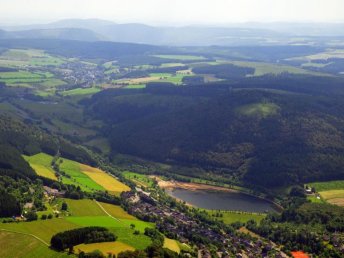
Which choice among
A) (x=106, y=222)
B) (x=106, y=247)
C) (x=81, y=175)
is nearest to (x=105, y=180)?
(x=81, y=175)

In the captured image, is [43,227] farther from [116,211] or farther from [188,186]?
[188,186]

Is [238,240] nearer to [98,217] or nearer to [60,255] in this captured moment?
[98,217]

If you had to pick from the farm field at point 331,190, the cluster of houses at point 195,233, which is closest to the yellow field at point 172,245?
the cluster of houses at point 195,233

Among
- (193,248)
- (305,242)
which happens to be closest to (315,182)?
(305,242)

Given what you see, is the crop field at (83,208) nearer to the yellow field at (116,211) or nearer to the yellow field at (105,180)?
the yellow field at (116,211)

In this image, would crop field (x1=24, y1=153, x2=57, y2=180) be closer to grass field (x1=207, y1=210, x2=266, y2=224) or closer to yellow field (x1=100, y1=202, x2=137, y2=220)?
yellow field (x1=100, y1=202, x2=137, y2=220)

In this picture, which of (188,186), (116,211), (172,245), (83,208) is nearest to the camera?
(172,245)
